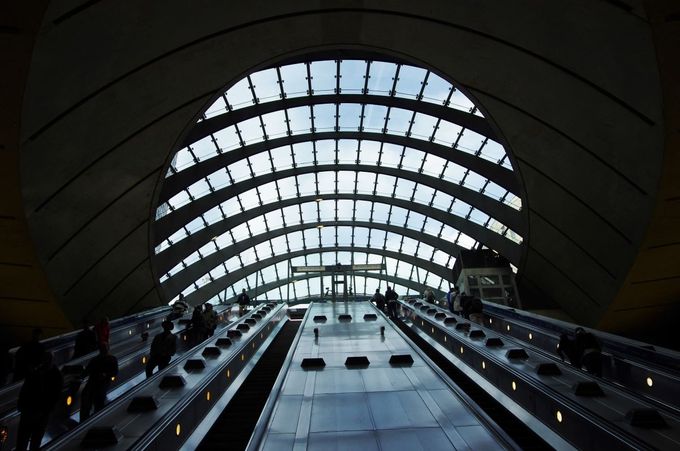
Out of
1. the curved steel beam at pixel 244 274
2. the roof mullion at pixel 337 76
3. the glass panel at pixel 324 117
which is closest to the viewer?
the roof mullion at pixel 337 76

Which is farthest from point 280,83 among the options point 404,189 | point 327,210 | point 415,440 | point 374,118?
point 415,440

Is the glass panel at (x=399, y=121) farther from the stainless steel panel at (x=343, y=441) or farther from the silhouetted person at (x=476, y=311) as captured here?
the stainless steel panel at (x=343, y=441)

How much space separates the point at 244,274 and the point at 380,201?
14413mm

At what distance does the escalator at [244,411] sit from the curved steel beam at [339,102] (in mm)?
14667

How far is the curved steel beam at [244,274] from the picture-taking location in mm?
34688

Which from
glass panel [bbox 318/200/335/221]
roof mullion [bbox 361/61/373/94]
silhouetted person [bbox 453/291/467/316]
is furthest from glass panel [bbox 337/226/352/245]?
silhouetted person [bbox 453/291/467/316]

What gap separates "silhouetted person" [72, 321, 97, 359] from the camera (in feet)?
30.2

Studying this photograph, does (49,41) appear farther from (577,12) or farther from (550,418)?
(577,12)

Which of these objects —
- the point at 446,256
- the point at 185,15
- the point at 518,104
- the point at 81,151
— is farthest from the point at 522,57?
the point at 446,256

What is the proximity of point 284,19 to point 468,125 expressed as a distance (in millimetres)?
12454

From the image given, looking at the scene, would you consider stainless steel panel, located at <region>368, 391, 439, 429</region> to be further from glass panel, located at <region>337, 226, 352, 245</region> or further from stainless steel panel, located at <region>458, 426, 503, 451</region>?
glass panel, located at <region>337, 226, 352, 245</region>

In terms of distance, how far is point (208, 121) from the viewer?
2225 cm

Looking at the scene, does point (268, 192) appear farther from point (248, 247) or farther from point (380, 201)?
point (380, 201)

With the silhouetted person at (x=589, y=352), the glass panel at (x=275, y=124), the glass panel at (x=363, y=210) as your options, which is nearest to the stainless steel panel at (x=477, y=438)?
the silhouetted person at (x=589, y=352)
